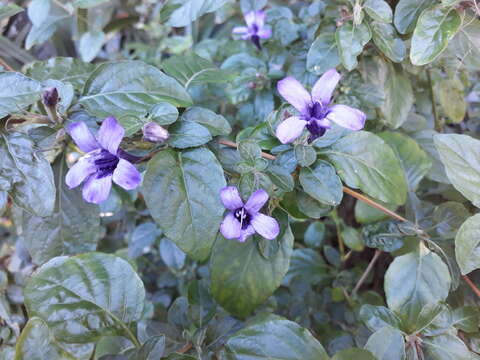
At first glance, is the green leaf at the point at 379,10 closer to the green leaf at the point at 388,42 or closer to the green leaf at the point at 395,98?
the green leaf at the point at 388,42

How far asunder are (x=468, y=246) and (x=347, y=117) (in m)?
0.30

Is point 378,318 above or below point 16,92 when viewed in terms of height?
below

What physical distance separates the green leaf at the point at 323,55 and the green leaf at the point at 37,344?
2.30 feet

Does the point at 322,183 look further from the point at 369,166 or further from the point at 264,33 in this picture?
the point at 264,33

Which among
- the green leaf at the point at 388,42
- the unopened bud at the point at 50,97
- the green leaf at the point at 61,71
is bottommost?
the green leaf at the point at 61,71

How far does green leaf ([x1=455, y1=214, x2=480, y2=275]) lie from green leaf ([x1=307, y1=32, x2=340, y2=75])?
424 millimetres

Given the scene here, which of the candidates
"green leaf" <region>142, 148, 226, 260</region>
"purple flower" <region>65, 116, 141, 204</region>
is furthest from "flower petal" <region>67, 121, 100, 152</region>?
"green leaf" <region>142, 148, 226, 260</region>

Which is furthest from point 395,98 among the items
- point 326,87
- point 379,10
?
point 326,87

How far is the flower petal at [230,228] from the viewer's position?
70 cm

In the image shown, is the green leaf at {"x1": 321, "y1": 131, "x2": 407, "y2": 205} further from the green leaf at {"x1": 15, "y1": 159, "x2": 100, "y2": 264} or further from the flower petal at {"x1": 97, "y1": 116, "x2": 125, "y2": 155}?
the green leaf at {"x1": 15, "y1": 159, "x2": 100, "y2": 264}

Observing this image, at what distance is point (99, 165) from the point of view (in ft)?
2.40

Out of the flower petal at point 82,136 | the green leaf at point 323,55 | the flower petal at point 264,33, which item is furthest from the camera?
the flower petal at point 264,33

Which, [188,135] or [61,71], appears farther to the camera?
[61,71]

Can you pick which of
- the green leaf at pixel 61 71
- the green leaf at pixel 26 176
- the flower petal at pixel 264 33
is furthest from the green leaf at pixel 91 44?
the green leaf at pixel 26 176
